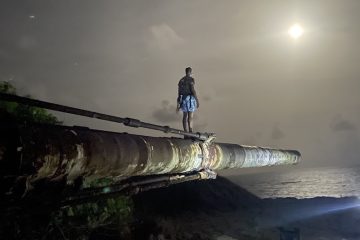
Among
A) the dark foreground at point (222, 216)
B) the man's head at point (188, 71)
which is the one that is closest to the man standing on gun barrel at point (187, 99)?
the man's head at point (188, 71)

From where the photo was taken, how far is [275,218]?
23.7 meters

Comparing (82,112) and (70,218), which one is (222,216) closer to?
(70,218)

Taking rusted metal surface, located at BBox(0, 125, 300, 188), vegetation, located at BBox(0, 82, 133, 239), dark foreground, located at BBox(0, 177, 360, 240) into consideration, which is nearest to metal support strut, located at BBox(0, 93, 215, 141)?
rusted metal surface, located at BBox(0, 125, 300, 188)

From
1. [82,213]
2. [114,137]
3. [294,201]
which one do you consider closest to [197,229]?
[82,213]

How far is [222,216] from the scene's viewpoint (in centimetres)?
2405

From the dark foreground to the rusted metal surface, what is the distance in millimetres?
8093

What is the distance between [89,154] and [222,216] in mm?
21897

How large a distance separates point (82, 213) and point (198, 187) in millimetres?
15513

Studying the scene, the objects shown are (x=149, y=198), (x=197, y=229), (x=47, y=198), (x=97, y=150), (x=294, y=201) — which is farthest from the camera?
(x=294, y=201)

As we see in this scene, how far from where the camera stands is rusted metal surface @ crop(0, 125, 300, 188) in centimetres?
289

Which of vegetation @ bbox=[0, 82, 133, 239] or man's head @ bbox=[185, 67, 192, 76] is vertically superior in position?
man's head @ bbox=[185, 67, 192, 76]

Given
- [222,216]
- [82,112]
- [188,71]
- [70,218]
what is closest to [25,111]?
[70,218]

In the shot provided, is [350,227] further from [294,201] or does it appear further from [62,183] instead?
[62,183]

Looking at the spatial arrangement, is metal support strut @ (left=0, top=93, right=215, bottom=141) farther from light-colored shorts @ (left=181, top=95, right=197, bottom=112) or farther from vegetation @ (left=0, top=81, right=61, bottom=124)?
vegetation @ (left=0, top=81, right=61, bottom=124)
